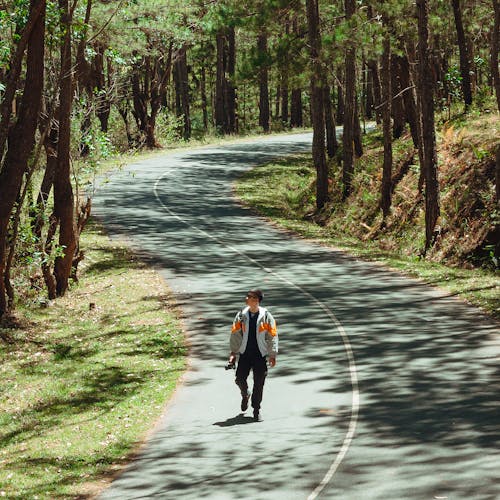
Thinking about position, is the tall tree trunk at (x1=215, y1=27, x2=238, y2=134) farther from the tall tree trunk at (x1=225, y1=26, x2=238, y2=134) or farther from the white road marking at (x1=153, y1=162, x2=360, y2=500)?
the white road marking at (x1=153, y1=162, x2=360, y2=500)

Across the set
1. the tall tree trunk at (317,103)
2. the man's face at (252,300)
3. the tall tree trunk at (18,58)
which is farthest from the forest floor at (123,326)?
the tall tree trunk at (18,58)

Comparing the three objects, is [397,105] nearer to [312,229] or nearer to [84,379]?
[312,229]

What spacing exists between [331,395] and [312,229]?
20.0m

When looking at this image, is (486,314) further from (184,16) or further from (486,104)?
(184,16)

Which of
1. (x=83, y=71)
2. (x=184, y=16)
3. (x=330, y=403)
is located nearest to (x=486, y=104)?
(x=184, y=16)

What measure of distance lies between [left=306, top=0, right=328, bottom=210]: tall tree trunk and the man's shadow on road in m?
23.1

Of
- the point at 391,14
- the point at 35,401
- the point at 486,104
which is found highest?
the point at 391,14

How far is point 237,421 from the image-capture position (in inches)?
538

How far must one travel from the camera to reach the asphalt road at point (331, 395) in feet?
36.5

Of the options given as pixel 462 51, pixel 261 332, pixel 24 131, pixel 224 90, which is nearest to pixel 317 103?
pixel 462 51

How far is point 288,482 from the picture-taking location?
36.3 feet

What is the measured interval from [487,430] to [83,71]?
18459 millimetres

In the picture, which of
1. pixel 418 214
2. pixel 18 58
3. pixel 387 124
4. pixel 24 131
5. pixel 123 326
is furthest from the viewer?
pixel 387 124

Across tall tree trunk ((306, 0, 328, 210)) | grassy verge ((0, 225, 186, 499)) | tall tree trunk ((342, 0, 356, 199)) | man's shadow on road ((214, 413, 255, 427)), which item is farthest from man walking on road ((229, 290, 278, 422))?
tall tree trunk ((306, 0, 328, 210))
